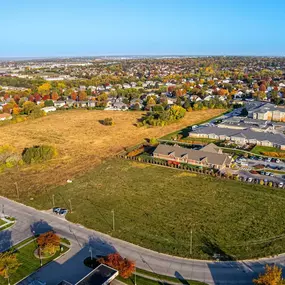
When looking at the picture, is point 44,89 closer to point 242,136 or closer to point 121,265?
point 242,136

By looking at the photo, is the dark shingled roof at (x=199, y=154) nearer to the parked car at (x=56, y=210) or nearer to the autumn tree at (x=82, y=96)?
the parked car at (x=56, y=210)

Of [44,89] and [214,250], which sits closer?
[214,250]

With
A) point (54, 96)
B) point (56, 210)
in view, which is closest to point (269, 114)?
point (56, 210)

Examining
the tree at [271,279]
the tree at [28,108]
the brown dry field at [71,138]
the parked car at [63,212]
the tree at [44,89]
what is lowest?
the parked car at [63,212]

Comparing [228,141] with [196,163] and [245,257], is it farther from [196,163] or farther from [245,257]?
[245,257]

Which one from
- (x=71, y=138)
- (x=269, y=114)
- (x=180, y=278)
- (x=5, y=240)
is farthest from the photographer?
(x=269, y=114)

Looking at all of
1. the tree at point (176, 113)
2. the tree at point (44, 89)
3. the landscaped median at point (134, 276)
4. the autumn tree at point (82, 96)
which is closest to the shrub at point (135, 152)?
the tree at point (176, 113)
